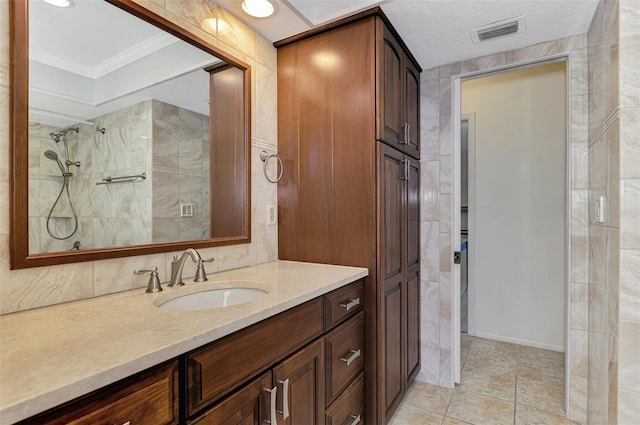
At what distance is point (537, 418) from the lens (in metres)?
1.88

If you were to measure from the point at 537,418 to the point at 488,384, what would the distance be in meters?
0.37

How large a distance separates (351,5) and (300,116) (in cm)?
60

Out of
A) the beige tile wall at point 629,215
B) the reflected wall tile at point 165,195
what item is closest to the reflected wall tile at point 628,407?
the beige tile wall at point 629,215

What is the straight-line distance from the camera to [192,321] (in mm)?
859

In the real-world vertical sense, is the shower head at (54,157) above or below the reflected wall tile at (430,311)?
above

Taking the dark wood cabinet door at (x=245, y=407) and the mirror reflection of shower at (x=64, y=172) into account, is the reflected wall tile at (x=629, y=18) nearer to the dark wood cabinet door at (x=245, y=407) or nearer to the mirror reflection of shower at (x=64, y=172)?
the dark wood cabinet door at (x=245, y=407)

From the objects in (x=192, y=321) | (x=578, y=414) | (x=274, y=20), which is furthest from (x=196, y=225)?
(x=578, y=414)

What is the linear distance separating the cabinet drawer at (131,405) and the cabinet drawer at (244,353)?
5 centimetres

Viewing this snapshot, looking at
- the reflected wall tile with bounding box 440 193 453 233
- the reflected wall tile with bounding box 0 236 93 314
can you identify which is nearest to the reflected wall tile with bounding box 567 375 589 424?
the reflected wall tile with bounding box 440 193 453 233

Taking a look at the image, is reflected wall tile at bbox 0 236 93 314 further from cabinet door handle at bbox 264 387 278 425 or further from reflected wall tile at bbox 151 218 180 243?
cabinet door handle at bbox 264 387 278 425

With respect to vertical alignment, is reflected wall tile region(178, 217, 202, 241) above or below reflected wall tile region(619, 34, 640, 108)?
below

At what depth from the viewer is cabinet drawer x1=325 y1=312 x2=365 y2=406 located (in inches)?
51.9

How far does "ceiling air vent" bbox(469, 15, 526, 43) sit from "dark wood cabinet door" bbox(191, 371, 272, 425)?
202 cm

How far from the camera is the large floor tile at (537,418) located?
6.06 ft
